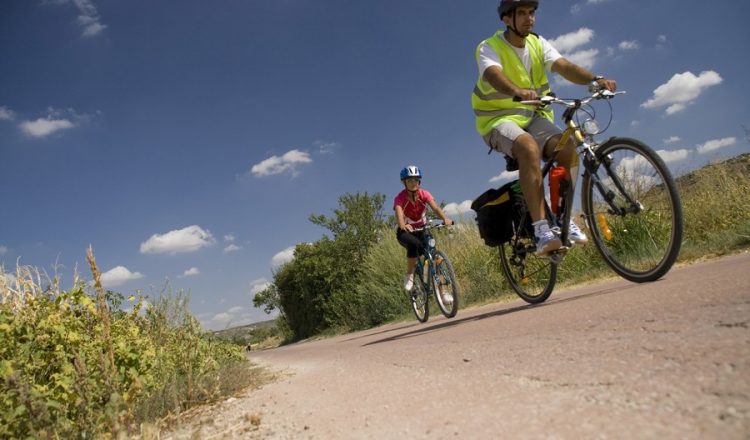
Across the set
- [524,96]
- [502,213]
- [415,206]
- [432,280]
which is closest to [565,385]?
[524,96]

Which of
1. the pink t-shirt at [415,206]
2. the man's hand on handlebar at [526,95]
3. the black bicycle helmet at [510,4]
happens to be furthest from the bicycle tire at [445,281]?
the black bicycle helmet at [510,4]

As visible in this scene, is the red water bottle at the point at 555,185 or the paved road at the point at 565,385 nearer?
the paved road at the point at 565,385

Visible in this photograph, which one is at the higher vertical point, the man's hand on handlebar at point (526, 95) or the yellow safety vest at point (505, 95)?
the yellow safety vest at point (505, 95)

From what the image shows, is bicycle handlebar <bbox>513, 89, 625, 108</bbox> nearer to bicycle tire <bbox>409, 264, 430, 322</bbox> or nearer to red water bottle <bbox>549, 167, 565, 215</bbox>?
red water bottle <bbox>549, 167, 565, 215</bbox>

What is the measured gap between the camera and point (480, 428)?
4.63ft

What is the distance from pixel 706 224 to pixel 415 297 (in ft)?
14.5

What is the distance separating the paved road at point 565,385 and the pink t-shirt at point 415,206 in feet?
15.4

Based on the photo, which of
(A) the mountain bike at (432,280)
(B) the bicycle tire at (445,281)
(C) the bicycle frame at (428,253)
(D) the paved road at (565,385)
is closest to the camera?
(D) the paved road at (565,385)

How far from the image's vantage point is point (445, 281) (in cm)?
726

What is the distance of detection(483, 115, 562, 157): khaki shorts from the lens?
14.1 ft

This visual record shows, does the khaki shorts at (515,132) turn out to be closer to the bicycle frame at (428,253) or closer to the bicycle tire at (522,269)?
the bicycle tire at (522,269)

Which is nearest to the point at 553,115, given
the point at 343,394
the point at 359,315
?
the point at 343,394

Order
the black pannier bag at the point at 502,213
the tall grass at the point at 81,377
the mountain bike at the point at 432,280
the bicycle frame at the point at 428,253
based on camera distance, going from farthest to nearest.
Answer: the bicycle frame at the point at 428,253 < the mountain bike at the point at 432,280 < the black pannier bag at the point at 502,213 < the tall grass at the point at 81,377

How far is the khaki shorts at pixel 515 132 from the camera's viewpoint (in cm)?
429
